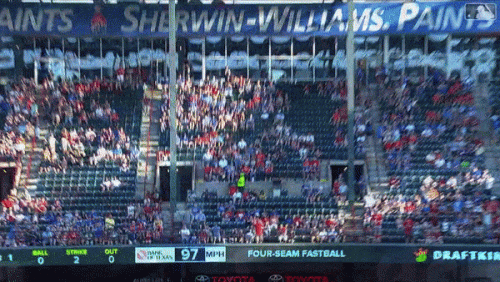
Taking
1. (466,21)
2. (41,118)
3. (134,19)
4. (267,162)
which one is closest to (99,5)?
(134,19)

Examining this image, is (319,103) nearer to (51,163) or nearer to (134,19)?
(134,19)

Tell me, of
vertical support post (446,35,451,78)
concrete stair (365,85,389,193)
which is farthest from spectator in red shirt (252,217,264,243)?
vertical support post (446,35,451,78)

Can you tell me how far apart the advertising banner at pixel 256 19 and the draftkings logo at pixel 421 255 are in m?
6.82

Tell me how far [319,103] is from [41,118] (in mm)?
8180

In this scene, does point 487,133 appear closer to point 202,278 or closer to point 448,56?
point 448,56

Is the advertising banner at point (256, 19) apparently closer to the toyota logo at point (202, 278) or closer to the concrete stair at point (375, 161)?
the concrete stair at point (375, 161)

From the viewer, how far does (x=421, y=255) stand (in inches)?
679

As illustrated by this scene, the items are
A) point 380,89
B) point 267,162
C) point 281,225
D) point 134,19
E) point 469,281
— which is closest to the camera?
point 281,225

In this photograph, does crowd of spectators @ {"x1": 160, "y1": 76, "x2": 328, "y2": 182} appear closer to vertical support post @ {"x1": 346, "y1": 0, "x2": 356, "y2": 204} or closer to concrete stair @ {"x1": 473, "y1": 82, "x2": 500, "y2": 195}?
vertical support post @ {"x1": 346, "y1": 0, "x2": 356, "y2": 204}

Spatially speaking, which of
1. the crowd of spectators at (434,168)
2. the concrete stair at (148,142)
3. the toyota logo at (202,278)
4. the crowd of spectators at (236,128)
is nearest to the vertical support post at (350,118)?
the crowd of spectators at (434,168)

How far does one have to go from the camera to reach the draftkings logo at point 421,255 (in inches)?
678

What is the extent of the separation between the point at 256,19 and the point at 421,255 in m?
8.23

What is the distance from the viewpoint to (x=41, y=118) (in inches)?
866

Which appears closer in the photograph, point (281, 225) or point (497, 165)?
point (281, 225)
